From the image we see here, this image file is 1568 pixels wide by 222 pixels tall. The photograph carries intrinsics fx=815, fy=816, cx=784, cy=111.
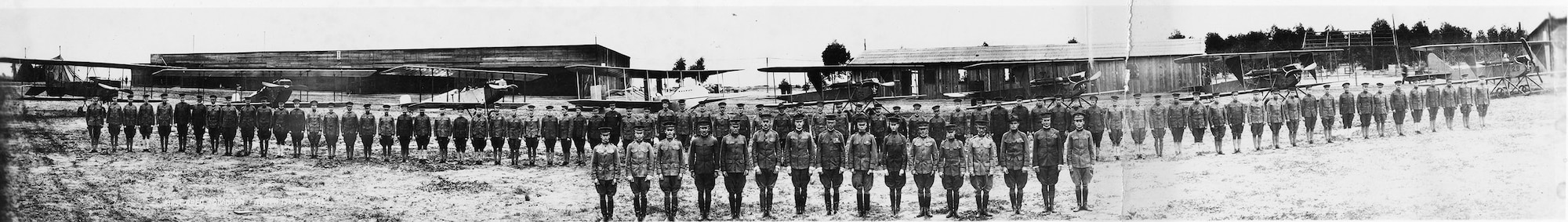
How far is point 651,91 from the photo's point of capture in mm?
6051

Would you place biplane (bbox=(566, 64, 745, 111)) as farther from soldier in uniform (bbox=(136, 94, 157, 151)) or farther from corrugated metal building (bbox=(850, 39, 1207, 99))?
soldier in uniform (bbox=(136, 94, 157, 151))

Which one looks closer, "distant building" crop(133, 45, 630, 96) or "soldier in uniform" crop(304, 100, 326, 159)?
"distant building" crop(133, 45, 630, 96)

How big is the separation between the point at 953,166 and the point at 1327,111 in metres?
2.95

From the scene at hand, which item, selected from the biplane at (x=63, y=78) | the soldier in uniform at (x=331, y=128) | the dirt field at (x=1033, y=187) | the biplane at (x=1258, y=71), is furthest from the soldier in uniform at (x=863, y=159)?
the biplane at (x=63, y=78)

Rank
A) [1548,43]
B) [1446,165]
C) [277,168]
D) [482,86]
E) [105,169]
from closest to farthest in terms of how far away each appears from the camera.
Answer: [1548,43], [1446,165], [105,169], [277,168], [482,86]

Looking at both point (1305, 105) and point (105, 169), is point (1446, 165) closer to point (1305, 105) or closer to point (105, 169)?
point (1305, 105)

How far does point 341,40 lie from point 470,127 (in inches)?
47.6

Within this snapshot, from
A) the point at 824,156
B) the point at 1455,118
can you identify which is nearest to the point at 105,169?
the point at 824,156

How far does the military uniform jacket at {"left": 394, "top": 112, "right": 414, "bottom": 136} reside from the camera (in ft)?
20.3

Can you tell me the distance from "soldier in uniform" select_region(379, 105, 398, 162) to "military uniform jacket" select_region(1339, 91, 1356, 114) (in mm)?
6814

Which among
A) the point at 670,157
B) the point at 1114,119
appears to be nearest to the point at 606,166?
the point at 670,157

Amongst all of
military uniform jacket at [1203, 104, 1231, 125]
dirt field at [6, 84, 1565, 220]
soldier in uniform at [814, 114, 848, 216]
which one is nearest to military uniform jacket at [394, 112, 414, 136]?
dirt field at [6, 84, 1565, 220]

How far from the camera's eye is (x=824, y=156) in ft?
16.0

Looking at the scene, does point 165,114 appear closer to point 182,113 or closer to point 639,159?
point 182,113
